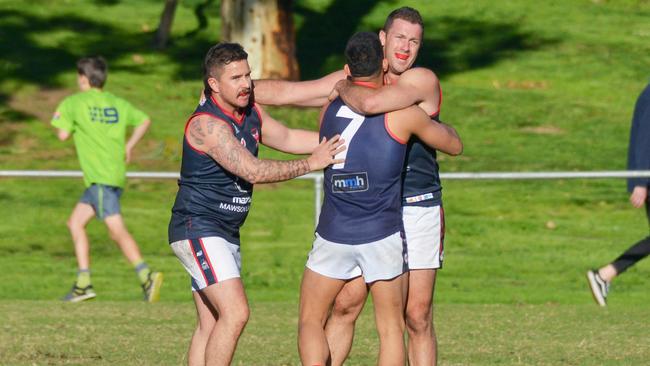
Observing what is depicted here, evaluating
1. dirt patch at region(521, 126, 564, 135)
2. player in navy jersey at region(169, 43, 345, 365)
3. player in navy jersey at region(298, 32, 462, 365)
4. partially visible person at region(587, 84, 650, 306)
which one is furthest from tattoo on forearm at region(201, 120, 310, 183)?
dirt patch at region(521, 126, 564, 135)

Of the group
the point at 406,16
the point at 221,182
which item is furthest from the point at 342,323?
the point at 406,16

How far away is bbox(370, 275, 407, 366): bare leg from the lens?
23.7ft

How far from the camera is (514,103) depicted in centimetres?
2458

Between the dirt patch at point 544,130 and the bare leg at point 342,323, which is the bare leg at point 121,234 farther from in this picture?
the dirt patch at point 544,130

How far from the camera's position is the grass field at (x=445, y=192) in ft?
34.8

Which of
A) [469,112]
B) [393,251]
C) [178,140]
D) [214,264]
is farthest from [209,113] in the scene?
[469,112]

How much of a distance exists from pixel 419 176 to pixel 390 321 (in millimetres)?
941

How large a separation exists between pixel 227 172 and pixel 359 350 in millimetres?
2866

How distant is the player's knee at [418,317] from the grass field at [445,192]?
1.68m

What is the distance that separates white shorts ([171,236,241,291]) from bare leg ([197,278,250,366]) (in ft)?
0.15

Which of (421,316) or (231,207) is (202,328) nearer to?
(231,207)

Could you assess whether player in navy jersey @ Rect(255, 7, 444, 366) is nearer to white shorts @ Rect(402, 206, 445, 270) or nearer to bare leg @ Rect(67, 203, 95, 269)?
white shorts @ Rect(402, 206, 445, 270)

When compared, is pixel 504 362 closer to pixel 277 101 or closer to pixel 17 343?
pixel 277 101

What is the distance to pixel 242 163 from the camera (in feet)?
24.0
